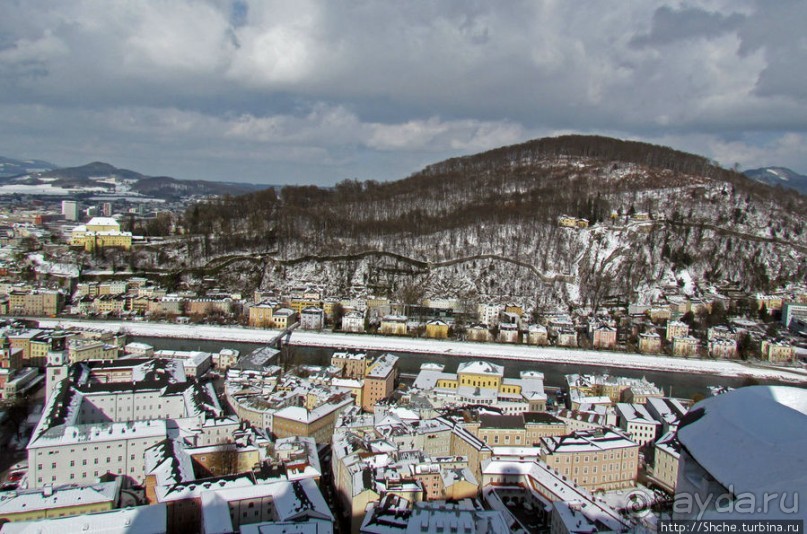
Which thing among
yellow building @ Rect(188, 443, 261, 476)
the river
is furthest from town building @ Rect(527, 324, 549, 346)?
yellow building @ Rect(188, 443, 261, 476)

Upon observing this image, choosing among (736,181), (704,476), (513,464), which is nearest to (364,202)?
(736,181)

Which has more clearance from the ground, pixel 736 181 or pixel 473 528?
pixel 736 181

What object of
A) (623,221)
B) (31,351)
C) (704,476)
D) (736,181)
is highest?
(736,181)

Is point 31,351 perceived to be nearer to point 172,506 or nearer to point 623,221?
point 172,506

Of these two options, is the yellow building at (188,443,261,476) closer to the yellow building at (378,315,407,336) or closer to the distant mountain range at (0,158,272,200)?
the yellow building at (378,315,407,336)

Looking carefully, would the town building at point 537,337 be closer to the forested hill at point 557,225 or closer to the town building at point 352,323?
the forested hill at point 557,225
